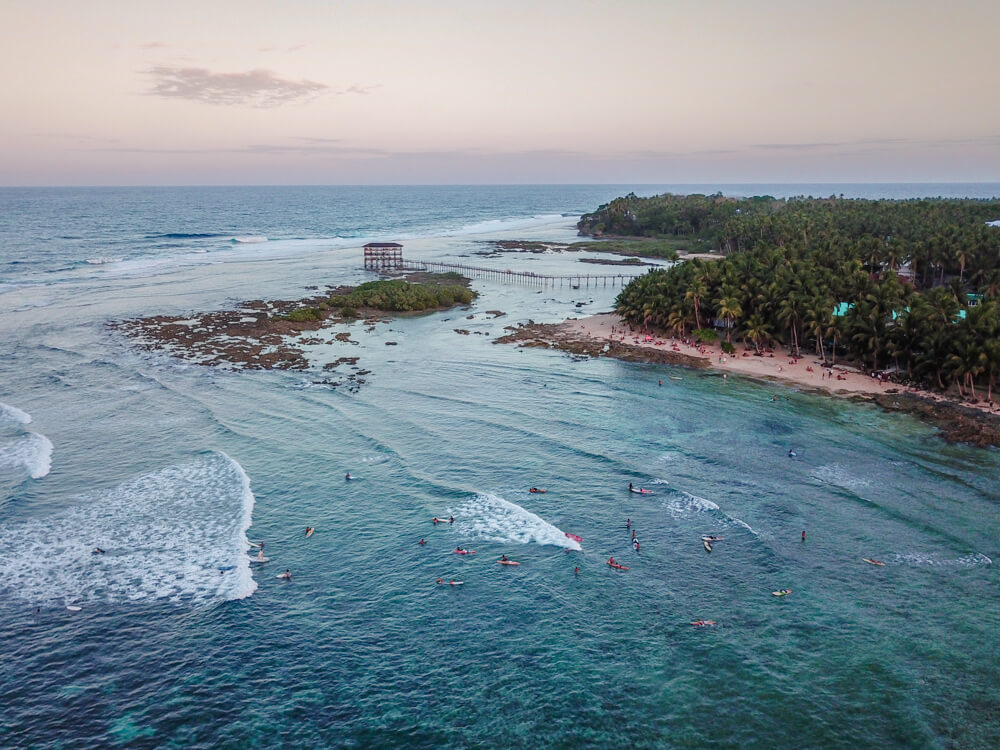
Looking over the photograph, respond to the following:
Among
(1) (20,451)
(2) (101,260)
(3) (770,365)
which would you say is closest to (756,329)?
(3) (770,365)

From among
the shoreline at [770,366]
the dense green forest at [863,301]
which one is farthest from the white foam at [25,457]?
the dense green forest at [863,301]

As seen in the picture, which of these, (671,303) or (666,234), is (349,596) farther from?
(666,234)

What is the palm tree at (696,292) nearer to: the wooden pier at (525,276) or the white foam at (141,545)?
the wooden pier at (525,276)

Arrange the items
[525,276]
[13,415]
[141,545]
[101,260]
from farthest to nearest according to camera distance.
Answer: [101,260]
[525,276]
[13,415]
[141,545]

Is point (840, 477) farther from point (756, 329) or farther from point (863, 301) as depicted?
point (756, 329)

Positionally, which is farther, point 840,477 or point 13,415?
point 13,415

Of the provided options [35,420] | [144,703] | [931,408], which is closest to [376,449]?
[144,703]

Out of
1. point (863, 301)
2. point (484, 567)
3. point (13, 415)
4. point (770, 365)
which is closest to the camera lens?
point (484, 567)
